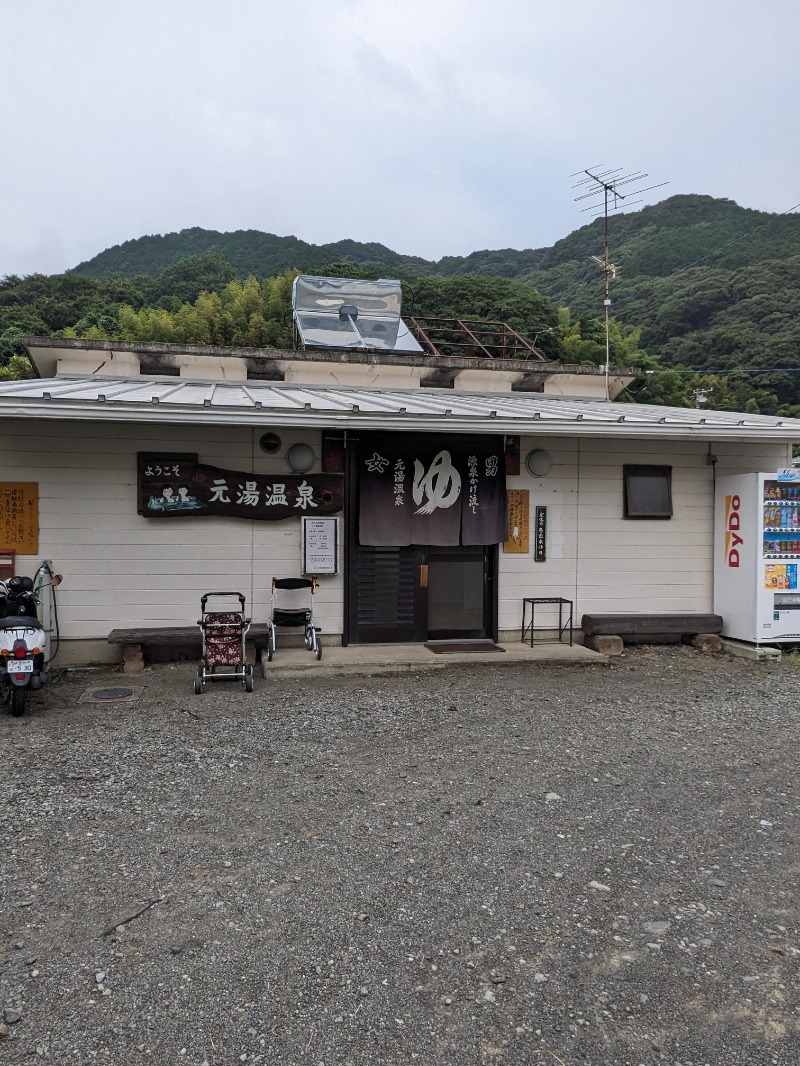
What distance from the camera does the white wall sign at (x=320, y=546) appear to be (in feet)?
24.1

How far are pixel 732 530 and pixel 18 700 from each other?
24.5 feet

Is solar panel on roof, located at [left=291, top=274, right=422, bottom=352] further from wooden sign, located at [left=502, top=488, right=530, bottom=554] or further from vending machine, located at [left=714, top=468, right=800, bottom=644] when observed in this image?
vending machine, located at [left=714, top=468, right=800, bottom=644]

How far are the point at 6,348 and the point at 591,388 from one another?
95.3 feet

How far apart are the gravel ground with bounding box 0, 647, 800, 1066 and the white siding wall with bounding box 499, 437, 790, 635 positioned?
8.93 ft

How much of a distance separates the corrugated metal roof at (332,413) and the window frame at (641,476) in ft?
2.22

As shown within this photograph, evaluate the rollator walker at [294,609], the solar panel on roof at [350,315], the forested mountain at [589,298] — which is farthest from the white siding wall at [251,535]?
the forested mountain at [589,298]

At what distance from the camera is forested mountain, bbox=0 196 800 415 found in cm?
2873

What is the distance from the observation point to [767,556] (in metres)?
7.66

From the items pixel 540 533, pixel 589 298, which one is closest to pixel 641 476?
pixel 540 533

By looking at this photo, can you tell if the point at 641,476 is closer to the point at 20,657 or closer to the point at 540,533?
the point at 540,533

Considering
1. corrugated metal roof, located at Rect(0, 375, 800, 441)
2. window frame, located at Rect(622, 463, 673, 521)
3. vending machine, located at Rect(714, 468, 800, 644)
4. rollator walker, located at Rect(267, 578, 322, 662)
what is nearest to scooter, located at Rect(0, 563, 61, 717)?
corrugated metal roof, located at Rect(0, 375, 800, 441)

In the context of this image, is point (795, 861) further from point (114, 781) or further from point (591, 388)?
point (591, 388)

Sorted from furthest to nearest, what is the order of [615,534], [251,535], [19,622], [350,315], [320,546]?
[350,315], [615,534], [320,546], [251,535], [19,622]

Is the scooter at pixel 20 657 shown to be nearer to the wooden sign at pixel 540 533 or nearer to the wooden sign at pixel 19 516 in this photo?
the wooden sign at pixel 19 516
